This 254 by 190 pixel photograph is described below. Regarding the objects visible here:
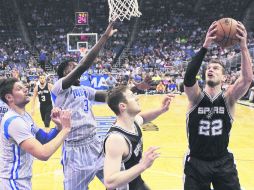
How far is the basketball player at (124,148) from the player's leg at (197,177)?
0.79m

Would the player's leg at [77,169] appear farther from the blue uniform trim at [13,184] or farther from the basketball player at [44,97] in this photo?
the basketball player at [44,97]

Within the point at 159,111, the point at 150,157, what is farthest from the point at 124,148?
the point at 159,111

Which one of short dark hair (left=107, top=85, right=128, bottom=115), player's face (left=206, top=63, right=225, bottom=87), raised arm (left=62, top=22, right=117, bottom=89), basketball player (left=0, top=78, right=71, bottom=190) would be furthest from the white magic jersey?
player's face (left=206, top=63, right=225, bottom=87)

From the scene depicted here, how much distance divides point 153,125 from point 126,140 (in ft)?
30.9

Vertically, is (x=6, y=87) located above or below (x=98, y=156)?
above

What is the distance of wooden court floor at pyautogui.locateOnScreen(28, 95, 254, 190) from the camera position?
7015 millimetres

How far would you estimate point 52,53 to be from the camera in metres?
30.2

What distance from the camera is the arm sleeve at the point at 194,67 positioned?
4133 mm

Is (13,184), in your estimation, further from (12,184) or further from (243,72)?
(243,72)

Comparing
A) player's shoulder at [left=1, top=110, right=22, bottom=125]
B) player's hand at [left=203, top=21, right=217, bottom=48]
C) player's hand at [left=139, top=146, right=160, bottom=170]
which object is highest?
player's hand at [left=203, top=21, right=217, bottom=48]

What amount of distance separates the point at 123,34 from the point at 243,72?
29.0 metres

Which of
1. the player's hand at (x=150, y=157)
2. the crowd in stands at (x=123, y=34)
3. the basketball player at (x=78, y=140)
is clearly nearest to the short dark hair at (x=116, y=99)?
the player's hand at (x=150, y=157)

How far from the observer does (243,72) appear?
4.44 m

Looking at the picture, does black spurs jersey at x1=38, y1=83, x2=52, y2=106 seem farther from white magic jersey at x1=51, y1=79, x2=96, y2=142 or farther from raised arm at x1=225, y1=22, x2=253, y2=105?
raised arm at x1=225, y1=22, x2=253, y2=105
